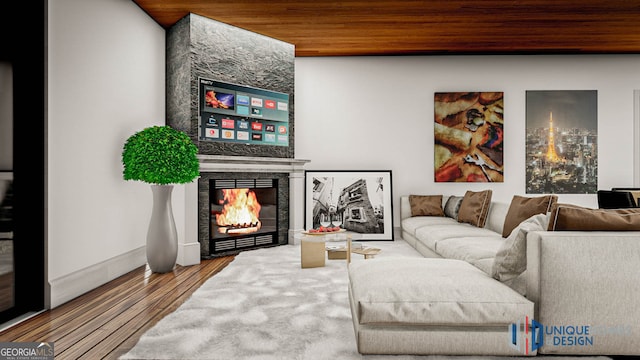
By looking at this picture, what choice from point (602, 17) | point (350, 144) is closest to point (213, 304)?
point (350, 144)

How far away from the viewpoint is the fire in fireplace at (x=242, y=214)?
14.8 ft

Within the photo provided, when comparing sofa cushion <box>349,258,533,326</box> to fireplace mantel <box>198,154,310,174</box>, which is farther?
fireplace mantel <box>198,154,310,174</box>

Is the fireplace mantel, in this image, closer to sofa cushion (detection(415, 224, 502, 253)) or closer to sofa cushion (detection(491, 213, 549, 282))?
sofa cushion (detection(415, 224, 502, 253))

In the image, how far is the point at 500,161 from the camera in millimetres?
5699

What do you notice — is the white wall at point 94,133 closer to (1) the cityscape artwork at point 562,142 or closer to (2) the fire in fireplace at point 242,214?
Result: (2) the fire in fireplace at point 242,214

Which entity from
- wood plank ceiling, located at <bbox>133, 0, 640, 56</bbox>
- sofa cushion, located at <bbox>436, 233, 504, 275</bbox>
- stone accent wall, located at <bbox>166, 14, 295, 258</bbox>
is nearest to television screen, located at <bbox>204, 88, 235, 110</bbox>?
stone accent wall, located at <bbox>166, 14, 295, 258</bbox>

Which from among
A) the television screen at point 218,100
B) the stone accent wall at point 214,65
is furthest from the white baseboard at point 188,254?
the television screen at point 218,100

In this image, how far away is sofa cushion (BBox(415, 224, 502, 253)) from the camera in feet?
12.0

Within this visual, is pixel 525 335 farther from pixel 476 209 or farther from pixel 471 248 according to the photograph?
pixel 476 209

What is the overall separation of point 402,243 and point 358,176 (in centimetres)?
120

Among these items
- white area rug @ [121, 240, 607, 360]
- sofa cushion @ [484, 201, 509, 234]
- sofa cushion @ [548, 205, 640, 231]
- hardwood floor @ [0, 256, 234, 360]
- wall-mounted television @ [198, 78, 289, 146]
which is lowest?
hardwood floor @ [0, 256, 234, 360]

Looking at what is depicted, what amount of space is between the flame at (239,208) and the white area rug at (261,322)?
112 cm

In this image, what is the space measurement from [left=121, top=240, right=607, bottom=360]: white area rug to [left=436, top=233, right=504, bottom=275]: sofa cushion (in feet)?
3.14

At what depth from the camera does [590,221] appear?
1.86 metres
